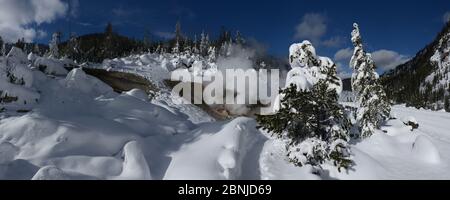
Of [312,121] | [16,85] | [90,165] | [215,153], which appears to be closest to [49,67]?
[16,85]

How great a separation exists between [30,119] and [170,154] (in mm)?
4865

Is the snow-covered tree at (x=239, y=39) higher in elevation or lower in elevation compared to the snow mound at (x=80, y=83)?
higher

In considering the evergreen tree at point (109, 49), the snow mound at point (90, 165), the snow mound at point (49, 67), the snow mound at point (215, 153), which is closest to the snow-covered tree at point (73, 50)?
the evergreen tree at point (109, 49)

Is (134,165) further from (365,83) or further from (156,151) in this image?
(365,83)

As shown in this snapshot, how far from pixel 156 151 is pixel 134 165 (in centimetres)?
184

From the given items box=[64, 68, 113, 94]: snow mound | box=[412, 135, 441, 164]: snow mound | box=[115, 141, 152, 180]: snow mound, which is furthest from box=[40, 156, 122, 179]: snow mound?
box=[64, 68, 113, 94]: snow mound

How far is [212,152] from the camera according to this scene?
12.3 m

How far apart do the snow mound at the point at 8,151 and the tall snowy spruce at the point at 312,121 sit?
7.62 m

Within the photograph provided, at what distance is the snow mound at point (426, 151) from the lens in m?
13.9

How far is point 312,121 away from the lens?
514 inches

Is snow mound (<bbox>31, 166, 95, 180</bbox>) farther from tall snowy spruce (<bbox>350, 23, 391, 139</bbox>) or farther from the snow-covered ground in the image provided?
tall snowy spruce (<bbox>350, 23, 391, 139</bbox>)

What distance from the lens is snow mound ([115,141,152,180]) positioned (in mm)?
10812

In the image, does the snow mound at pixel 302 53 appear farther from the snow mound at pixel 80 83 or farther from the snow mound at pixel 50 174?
the snow mound at pixel 80 83
